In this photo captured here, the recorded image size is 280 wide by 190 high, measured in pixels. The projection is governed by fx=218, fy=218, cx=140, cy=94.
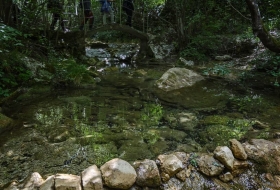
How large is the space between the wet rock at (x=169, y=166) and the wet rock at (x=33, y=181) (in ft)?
4.16

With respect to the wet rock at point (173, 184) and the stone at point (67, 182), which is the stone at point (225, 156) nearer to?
the wet rock at point (173, 184)

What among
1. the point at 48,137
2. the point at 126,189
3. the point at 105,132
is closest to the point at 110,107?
the point at 105,132

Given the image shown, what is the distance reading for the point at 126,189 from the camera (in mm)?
2240

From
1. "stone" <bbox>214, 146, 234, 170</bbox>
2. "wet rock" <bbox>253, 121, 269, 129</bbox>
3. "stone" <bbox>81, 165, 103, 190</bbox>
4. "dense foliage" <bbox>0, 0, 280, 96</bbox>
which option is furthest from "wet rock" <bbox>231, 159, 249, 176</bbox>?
"dense foliage" <bbox>0, 0, 280, 96</bbox>

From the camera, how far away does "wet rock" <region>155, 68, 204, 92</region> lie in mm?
5527

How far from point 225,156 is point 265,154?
1.85ft

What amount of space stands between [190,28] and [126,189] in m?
7.98

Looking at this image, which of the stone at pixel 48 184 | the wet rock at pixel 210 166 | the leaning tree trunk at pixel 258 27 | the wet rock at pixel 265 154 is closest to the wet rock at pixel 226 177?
the wet rock at pixel 210 166

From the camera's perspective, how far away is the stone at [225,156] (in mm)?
2510

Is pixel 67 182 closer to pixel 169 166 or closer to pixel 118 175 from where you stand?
pixel 118 175

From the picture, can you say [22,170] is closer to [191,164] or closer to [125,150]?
[125,150]

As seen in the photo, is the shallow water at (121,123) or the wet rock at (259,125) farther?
the wet rock at (259,125)

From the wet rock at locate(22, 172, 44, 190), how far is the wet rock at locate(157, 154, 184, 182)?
1269mm

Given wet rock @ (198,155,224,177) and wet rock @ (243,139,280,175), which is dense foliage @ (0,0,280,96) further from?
wet rock @ (198,155,224,177)
